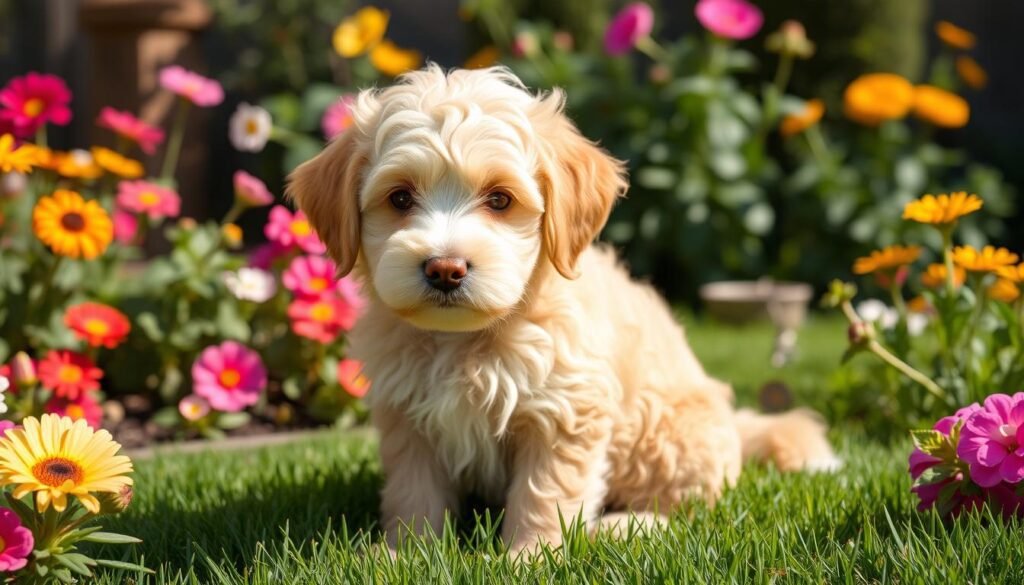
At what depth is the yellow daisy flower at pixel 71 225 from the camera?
435 cm

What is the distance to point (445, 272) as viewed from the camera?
115 inches

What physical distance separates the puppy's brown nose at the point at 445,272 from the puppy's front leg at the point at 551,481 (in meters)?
0.60

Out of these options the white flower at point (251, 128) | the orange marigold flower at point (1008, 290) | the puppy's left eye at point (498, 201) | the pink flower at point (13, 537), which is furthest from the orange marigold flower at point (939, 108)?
the pink flower at point (13, 537)

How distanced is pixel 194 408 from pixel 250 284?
23.6 inches

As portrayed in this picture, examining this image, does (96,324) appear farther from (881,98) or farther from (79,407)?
(881,98)

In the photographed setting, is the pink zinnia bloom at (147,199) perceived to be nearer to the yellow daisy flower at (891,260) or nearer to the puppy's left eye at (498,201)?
the puppy's left eye at (498,201)

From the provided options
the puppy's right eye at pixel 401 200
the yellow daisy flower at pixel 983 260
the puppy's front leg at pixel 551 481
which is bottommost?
the puppy's front leg at pixel 551 481

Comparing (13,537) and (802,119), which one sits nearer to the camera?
(13,537)

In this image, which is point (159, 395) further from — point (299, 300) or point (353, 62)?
point (353, 62)

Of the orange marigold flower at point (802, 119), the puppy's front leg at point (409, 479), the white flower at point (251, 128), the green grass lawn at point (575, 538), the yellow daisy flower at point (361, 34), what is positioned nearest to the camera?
the green grass lawn at point (575, 538)

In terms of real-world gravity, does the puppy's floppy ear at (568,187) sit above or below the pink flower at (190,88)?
above

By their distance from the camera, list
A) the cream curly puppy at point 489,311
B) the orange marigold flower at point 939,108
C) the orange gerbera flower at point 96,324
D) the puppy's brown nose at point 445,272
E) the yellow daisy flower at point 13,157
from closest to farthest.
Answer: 1. the puppy's brown nose at point 445,272
2. the cream curly puppy at point 489,311
3. the yellow daisy flower at point 13,157
4. the orange gerbera flower at point 96,324
5. the orange marigold flower at point 939,108

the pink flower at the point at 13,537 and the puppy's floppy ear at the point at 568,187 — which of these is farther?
the puppy's floppy ear at the point at 568,187

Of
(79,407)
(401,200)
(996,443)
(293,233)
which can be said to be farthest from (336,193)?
(996,443)
